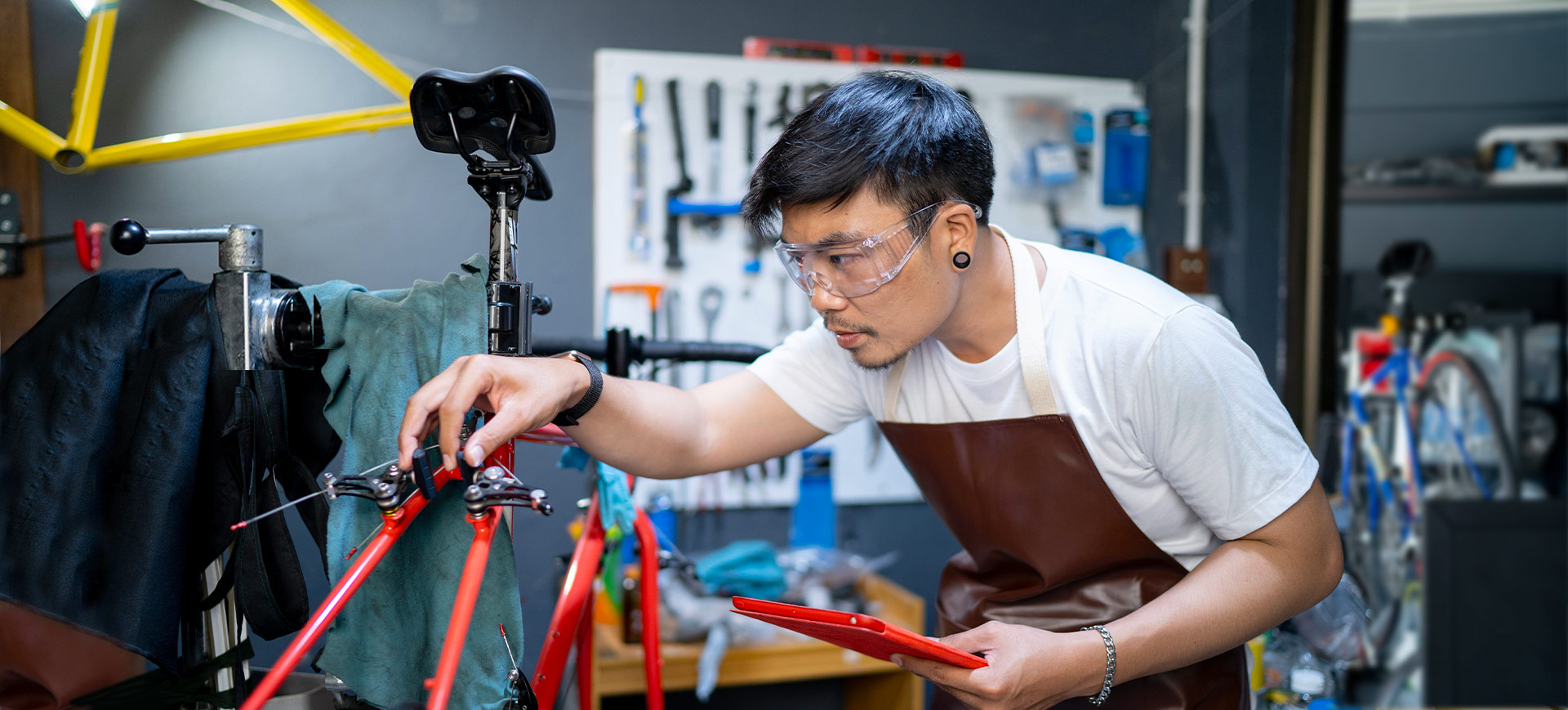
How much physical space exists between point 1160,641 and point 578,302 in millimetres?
1417

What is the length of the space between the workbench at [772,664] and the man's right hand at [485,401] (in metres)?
1.10

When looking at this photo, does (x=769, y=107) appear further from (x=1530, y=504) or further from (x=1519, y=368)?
(x=1530, y=504)

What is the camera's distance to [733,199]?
247 cm

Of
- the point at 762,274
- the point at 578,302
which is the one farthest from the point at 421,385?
the point at 762,274

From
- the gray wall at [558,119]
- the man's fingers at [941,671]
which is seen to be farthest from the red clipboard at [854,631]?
the gray wall at [558,119]

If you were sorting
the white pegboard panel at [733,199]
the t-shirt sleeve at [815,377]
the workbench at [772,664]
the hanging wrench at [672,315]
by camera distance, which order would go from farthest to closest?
1. the hanging wrench at [672,315]
2. the white pegboard panel at [733,199]
3. the workbench at [772,664]
4. the t-shirt sleeve at [815,377]

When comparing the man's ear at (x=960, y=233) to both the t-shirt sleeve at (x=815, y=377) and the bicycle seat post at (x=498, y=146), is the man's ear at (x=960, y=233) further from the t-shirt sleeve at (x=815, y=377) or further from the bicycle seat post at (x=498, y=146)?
the bicycle seat post at (x=498, y=146)

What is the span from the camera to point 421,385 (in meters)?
0.98

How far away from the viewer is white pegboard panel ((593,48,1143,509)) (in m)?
2.30

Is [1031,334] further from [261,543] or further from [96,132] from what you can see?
[96,132]

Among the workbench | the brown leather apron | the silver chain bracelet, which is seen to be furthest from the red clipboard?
the workbench

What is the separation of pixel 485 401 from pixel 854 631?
0.46 meters

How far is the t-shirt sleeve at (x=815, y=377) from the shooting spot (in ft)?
4.48

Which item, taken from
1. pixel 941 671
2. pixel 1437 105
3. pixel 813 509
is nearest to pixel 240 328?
pixel 941 671
